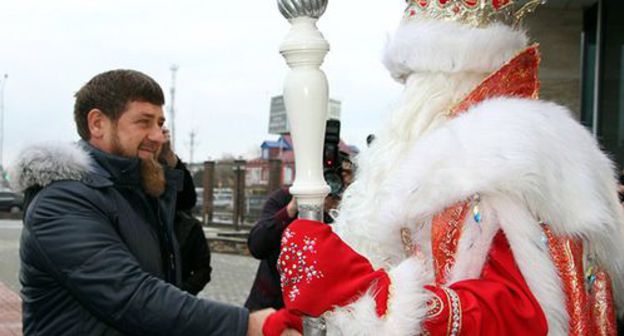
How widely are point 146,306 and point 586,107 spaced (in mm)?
7422

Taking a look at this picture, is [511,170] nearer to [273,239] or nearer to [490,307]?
[490,307]

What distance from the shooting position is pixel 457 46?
188cm

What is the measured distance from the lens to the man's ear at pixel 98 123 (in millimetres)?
2346

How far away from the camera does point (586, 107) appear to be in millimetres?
8227

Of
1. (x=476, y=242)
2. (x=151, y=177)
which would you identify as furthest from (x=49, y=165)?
(x=476, y=242)

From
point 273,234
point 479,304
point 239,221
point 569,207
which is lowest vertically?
point 239,221

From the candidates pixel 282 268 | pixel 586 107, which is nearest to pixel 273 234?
pixel 282 268

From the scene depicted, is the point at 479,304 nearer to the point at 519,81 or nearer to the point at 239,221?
the point at 519,81

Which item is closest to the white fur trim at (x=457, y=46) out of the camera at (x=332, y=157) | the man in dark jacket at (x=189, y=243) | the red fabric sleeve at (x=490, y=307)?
the red fabric sleeve at (x=490, y=307)

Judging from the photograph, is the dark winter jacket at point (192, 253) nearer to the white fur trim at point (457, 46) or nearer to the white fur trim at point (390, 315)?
the white fur trim at point (457, 46)

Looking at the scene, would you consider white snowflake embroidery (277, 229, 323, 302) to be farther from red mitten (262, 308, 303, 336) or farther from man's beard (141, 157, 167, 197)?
man's beard (141, 157, 167, 197)

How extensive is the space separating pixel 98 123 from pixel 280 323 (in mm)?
999

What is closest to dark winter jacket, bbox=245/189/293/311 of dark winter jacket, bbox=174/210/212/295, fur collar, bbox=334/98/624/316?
dark winter jacket, bbox=174/210/212/295

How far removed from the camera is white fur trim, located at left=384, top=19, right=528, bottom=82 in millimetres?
1881
